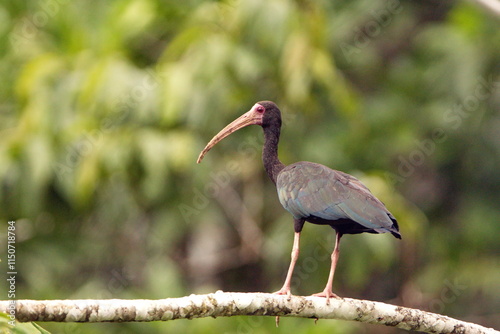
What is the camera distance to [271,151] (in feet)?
18.4

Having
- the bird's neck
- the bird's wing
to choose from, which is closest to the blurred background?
the bird's neck

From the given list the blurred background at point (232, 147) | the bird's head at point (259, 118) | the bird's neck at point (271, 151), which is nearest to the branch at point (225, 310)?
the bird's neck at point (271, 151)

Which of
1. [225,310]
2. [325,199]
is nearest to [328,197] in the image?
[325,199]

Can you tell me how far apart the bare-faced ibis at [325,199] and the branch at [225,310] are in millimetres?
184

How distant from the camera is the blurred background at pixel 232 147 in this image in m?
8.44

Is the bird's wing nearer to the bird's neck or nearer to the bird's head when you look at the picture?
the bird's neck

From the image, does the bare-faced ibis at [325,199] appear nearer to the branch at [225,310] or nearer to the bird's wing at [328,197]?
the bird's wing at [328,197]

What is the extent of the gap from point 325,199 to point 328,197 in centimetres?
2

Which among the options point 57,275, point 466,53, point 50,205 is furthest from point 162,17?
point 466,53

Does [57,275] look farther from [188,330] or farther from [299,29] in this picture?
[299,29]

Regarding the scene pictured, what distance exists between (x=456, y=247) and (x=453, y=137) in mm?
1414

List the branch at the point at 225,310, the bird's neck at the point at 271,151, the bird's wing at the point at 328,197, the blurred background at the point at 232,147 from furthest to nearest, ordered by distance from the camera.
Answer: the blurred background at the point at 232,147, the bird's neck at the point at 271,151, the bird's wing at the point at 328,197, the branch at the point at 225,310

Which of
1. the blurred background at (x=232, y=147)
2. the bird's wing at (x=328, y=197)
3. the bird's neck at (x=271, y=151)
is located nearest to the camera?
the bird's wing at (x=328, y=197)

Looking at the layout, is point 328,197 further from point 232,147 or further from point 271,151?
point 232,147
